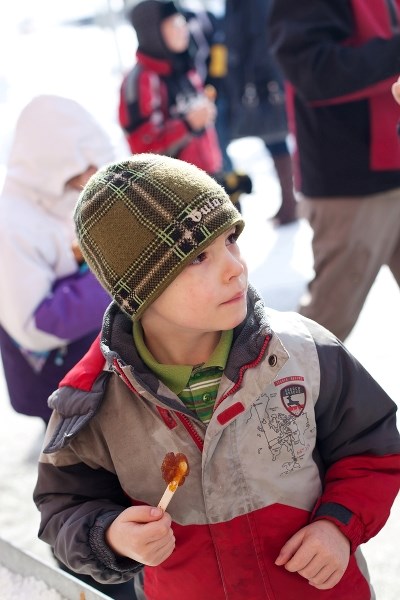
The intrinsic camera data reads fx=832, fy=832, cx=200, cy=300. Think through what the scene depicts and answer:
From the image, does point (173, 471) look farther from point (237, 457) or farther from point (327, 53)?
point (327, 53)

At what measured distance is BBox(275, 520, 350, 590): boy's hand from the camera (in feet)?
4.67

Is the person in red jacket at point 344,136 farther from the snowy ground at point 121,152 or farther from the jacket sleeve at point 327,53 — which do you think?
the snowy ground at point 121,152

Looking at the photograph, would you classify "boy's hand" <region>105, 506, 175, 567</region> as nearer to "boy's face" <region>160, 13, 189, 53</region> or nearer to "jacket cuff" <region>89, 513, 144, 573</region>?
"jacket cuff" <region>89, 513, 144, 573</region>

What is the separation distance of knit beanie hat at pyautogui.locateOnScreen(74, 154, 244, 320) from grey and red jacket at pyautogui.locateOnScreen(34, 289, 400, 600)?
0.14m

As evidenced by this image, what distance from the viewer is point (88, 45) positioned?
937 centimetres

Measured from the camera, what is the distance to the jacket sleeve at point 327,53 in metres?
2.61

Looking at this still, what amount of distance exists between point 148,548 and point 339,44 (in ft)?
6.37

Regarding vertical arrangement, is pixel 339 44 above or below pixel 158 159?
below

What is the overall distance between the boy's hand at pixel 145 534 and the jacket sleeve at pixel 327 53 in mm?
Result: 1746

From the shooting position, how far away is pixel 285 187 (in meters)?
6.11

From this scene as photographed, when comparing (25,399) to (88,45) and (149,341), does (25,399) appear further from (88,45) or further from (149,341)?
(88,45)

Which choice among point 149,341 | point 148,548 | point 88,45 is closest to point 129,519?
point 148,548

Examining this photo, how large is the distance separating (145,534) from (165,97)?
3.61 metres

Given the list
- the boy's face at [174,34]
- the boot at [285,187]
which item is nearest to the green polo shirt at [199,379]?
the boy's face at [174,34]
